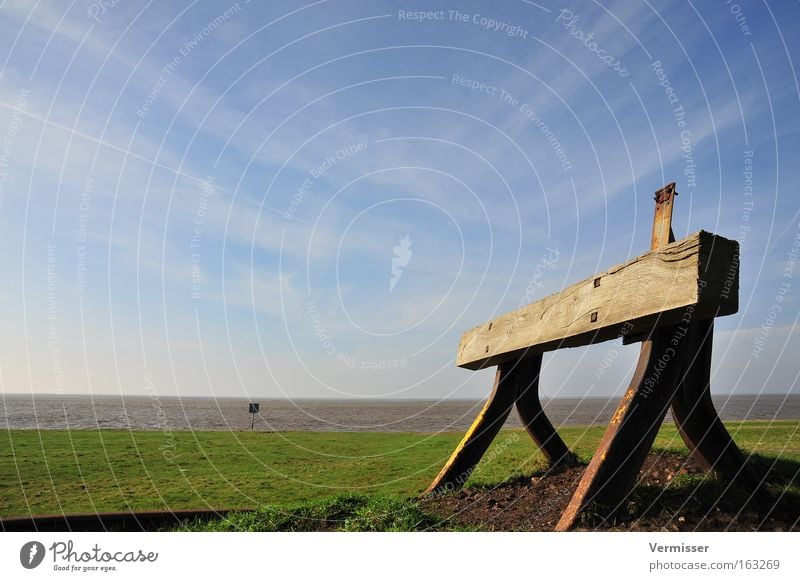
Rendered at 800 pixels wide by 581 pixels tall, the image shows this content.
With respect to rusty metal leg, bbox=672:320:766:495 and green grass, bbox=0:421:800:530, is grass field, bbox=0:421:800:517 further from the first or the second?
rusty metal leg, bbox=672:320:766:495

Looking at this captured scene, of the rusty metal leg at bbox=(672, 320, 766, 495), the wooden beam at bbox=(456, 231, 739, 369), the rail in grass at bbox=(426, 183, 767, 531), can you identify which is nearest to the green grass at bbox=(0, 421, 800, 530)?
the rusty metal leg at bbox=(672, 320, 766, 495)

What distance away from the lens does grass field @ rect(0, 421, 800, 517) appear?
7.85 m

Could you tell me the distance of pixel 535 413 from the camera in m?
7.25

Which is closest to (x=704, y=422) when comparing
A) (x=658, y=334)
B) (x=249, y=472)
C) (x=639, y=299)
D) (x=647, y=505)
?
(x=647, y=505)

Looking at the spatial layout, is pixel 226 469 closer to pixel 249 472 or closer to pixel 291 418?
pixel 249 472

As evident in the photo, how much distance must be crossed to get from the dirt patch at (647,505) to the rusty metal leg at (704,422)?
0.53 ft

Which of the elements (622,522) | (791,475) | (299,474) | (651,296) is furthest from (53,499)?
(791,475)

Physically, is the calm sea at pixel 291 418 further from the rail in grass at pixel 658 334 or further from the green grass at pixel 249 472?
the rail in grass at pixel 658 334

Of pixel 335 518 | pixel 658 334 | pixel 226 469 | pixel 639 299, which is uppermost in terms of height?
pixel 639 299

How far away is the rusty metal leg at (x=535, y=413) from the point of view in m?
7.05

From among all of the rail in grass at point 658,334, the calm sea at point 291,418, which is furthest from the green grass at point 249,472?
the calm sea at point 291,418

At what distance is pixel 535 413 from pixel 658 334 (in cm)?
286

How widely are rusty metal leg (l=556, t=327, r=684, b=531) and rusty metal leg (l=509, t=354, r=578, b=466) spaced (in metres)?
2.29

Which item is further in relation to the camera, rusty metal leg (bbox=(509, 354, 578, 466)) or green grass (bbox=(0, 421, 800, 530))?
green grass (bbox=(0, 421, 800, 530))
